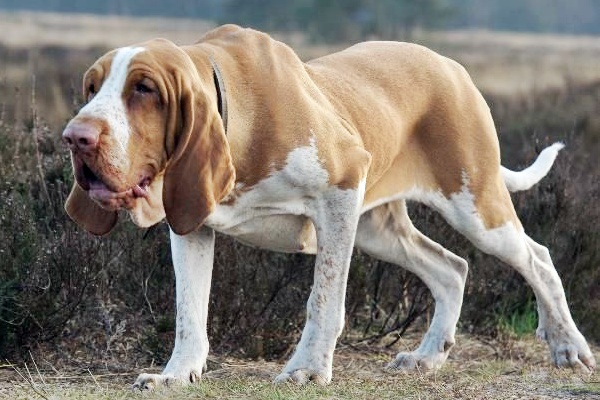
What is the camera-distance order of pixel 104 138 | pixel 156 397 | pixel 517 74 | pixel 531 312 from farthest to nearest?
pixel 517 74
pixel 531 312
pixel 156 397
pixel 104 138

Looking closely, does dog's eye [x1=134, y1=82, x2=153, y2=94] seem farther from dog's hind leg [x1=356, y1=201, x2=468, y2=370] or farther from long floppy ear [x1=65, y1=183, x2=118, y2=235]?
dog's hind leg [x1=356, y1=201, x2=468, y2=370]

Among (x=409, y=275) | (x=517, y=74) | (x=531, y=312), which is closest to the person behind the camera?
(x=409, y=275)

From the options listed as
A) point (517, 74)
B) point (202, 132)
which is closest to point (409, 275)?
point (202, 132)

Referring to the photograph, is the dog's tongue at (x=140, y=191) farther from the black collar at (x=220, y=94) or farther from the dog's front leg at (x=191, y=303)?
the dog's front leg at (x=191, y=303)

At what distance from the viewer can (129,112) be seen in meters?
5.22

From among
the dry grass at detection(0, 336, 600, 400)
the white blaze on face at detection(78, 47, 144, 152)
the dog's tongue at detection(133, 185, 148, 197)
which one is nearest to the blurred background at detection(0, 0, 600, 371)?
the dry grass at detection(0, 336, 600, 400)

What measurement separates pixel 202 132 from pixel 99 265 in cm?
175

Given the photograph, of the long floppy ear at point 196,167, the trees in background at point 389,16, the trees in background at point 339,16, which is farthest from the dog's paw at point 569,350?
the trees in background at point 339,16

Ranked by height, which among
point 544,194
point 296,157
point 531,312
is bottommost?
point 531,312

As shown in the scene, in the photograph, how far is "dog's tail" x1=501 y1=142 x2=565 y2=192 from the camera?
292 inches

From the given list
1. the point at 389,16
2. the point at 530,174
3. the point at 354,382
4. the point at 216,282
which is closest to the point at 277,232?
the point at 354,382

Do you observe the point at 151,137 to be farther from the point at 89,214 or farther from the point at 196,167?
the point at 89,214

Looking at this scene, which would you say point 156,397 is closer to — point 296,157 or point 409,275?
point 296,157

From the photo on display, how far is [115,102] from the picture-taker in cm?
518
